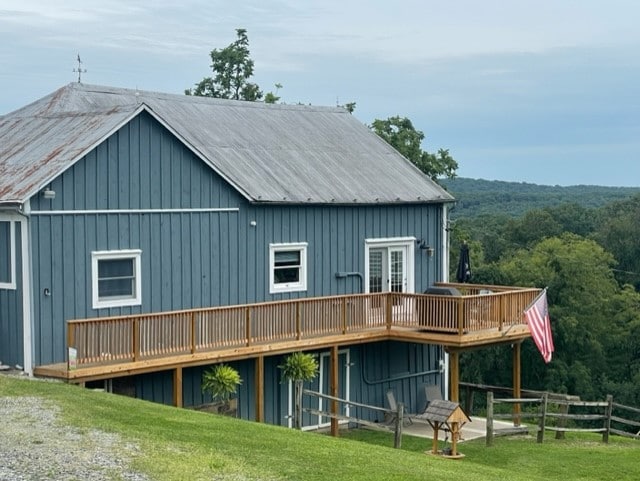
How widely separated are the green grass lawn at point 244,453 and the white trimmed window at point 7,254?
2.14m

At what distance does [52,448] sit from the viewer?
47.3 ft

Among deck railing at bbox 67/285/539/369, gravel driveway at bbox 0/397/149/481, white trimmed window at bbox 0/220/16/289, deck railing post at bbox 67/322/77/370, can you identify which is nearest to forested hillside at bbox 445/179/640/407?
deck railing at bbox 67/285/539/369

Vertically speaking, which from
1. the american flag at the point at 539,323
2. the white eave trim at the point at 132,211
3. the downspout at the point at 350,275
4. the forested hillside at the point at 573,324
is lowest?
the forested hillside at the point at 573,324

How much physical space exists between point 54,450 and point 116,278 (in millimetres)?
8403

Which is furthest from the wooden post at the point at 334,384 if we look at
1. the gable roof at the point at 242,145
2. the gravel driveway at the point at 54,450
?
the gravel driveway at the point at 54,450

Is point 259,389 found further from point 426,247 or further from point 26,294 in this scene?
point 426,247

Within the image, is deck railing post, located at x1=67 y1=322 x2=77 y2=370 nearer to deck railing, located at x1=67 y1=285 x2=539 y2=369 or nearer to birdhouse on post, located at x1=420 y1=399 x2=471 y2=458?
deck railing, located at x1=67 y1=285 x2=539 y2=369

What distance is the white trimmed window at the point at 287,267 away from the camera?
1016 inches

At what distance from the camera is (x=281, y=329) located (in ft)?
79.3

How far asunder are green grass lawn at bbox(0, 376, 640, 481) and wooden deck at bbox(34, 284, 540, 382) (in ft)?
3.68

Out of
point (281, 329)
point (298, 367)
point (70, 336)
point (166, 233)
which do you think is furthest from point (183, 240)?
point (70, 336)

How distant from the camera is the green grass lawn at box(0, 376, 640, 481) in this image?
14477 mm

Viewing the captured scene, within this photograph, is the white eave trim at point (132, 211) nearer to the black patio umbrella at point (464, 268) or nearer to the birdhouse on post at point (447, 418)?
the birdhouse on post at point (447, 418)

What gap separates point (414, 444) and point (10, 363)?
874cm
